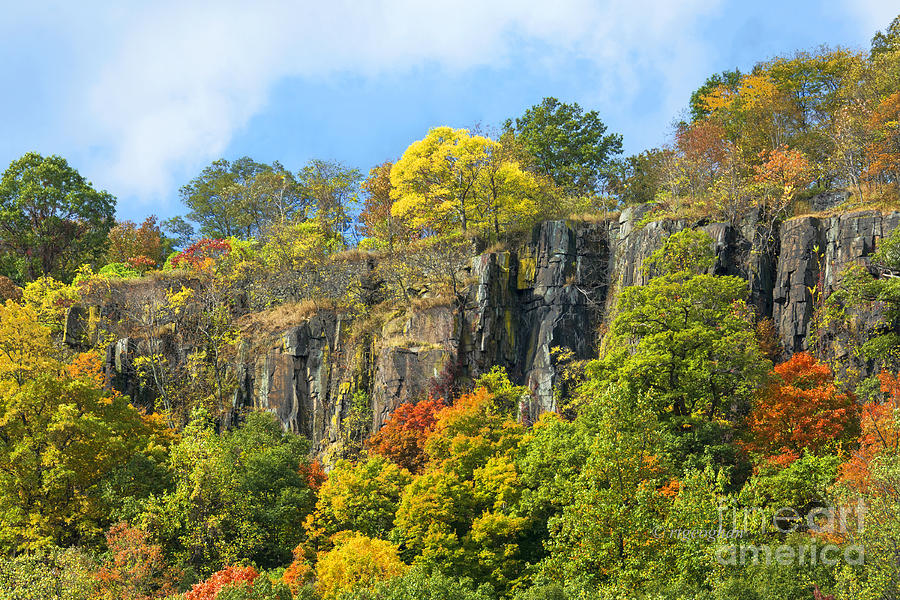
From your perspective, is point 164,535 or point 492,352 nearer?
point 164,535

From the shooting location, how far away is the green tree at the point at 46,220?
5884 centimetres

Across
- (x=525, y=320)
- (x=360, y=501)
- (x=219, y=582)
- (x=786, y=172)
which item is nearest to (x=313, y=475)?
(x=360, y=501)

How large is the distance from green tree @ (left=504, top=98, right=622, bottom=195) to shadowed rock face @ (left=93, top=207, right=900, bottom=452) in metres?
10.9

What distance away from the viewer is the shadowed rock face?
3828 centimetres

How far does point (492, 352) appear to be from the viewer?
42.9 meters

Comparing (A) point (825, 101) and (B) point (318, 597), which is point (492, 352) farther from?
(A) point (825, 101)

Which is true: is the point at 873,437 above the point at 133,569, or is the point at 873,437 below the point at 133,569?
above

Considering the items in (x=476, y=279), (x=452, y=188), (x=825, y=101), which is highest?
(x=825, y=101)

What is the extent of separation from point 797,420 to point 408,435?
1626 cm

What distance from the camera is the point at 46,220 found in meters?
59.6

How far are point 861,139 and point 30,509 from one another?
1667 inches

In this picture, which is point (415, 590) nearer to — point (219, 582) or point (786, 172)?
point (219, 582)

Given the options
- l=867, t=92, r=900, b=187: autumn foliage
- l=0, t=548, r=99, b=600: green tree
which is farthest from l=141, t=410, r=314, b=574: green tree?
l=867, t=92, r=900, b=187: autumn foliage

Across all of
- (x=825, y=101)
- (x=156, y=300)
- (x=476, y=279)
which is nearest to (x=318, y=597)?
(x=476, y=279)
